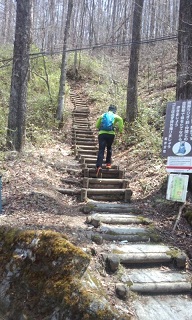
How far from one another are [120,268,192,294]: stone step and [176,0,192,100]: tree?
3.88 meters

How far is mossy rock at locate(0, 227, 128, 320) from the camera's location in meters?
3.44

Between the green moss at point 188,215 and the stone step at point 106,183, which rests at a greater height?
the stone step at point 106,183

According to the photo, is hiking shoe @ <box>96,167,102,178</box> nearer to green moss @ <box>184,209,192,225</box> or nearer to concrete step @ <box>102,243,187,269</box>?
green moss @ <box>184,209,192,225</box>

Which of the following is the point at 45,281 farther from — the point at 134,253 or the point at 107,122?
the point at 107,122

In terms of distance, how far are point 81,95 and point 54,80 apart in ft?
7.43

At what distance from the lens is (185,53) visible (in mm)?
6812

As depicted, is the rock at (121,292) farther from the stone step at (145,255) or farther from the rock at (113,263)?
the stone step at (145,255)

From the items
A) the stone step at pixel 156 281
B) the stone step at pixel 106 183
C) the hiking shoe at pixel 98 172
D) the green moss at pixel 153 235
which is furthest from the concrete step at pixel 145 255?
the hiking shoe at pixel 98 172

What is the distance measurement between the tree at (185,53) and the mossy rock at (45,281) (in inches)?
171

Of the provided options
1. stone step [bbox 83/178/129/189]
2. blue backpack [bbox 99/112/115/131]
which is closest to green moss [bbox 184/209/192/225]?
stone step [bbox 83/178/129/189]

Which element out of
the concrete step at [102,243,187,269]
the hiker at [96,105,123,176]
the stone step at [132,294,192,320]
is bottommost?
the stone step at [132,294,192,320]

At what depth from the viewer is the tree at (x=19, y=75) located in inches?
350

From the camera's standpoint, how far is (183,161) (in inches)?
240

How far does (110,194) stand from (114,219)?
60.5 inches
